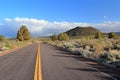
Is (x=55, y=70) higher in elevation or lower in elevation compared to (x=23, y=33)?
lower

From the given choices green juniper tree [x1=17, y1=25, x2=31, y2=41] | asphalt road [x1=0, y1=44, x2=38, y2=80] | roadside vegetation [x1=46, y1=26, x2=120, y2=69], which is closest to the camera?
asphalt road [x1=0, y1=44, x2=38, y2=80]

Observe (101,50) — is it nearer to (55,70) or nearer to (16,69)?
(55,70)

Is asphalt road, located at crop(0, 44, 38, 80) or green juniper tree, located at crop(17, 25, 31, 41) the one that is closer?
asphalt road, located at crop(0, 44, 38, 80)

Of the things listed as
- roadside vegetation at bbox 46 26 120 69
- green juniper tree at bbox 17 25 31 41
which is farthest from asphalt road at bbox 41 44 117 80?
green juniper tree at bbox 17 25 31 41

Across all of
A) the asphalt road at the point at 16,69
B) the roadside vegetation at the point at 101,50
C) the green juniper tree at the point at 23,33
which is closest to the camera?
the asphalt road at the point at 16,69

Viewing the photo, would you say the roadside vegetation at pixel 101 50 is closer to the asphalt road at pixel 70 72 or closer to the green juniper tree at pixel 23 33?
the asphalt road at pixel 70 72

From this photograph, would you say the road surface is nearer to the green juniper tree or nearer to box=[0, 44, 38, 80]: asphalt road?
box=[0, 44, 38, 80]: asphalt road

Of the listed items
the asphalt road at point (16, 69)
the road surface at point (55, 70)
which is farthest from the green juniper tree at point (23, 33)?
the road surface at point (55, 70)

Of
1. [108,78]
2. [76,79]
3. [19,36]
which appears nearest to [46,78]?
[76,79]

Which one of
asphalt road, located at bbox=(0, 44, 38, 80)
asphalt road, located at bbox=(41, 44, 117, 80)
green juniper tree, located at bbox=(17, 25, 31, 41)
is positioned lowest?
asphalt road, located at bbox=(41, 44, 117, 80)

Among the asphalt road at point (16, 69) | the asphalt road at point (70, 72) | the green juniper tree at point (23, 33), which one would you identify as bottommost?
the asphalt road at point (70, 72)

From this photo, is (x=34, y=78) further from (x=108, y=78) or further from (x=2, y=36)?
(x=2, y=36)

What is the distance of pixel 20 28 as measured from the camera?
111 m

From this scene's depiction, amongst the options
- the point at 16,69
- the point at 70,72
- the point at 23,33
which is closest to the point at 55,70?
the point at 70,72
